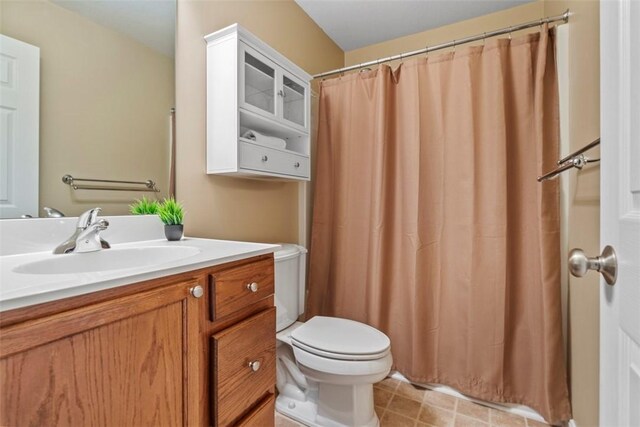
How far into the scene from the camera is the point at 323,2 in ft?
5.96

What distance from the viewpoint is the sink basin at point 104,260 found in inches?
30.1

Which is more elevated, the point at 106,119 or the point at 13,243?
the point at 106,119

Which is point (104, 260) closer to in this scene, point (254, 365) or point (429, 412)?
point (254, 365)

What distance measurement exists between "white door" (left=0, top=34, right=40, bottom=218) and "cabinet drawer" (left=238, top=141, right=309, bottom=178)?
2.12 ft

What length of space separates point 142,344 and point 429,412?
141 cm

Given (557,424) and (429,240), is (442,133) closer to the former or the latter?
(429,240)

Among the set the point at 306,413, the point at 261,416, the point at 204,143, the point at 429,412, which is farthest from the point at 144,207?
the point at 429,412

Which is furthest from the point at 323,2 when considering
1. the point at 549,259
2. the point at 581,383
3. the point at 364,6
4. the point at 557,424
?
the point at 557,424

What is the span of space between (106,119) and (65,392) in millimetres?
→ 920

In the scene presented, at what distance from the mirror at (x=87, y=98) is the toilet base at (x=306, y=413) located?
116cm

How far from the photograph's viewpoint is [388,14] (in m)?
1.88

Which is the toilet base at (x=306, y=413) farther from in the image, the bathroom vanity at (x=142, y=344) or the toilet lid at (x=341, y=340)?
the bathroom vanity at (x=142, y=344)

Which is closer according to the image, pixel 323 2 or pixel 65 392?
pixel 65 392

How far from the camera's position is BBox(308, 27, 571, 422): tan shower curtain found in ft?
4.50
